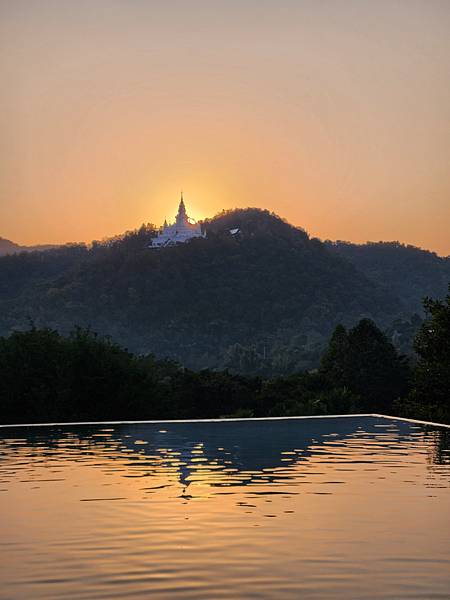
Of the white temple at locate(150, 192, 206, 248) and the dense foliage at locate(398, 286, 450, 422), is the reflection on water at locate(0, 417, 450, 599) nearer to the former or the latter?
the dense foliage at locate(398, 286, 450, 422)

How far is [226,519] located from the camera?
10367 mm

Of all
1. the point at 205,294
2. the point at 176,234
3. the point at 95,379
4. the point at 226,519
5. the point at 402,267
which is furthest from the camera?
the point at 176,234

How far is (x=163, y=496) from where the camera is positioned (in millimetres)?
12039

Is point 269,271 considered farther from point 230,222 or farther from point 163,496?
point 163,496

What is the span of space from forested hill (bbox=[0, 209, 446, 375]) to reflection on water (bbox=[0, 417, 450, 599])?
375 feet

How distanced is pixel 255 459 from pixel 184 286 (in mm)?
133527

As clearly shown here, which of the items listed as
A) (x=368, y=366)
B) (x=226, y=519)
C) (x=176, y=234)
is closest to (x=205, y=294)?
(x=176, y=234)

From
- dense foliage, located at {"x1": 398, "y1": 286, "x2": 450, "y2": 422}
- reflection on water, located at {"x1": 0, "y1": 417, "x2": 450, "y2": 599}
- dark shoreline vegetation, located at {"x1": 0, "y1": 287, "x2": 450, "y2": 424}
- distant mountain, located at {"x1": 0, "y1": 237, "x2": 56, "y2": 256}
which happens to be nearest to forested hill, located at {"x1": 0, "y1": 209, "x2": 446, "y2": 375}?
distant mountain, located at {"x1": 0, "y1": 237, "x2": 56, "y2": 256}

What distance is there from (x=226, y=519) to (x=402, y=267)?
161 metres

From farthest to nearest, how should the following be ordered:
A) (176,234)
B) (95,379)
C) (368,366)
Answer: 1. (176,234)
2. (368,366)
3. (95,379)

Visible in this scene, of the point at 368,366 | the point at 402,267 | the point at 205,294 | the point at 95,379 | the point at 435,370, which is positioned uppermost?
the point at 402,267

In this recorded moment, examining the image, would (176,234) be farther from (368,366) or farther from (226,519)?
(226,519)

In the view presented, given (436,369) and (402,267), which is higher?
(402,267)

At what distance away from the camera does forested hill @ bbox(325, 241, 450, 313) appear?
160750 millimetres
